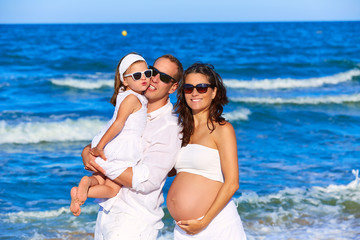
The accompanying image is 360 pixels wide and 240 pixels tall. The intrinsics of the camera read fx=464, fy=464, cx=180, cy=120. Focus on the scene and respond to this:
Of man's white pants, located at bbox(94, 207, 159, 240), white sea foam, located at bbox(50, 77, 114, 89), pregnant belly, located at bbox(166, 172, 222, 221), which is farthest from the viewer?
white sea foam, located at bbox(50, 77, 114, 89)

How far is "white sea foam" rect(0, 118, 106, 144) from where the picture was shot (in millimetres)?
11812

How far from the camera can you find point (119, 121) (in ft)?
10.8

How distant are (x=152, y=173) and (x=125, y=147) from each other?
0.89 ft

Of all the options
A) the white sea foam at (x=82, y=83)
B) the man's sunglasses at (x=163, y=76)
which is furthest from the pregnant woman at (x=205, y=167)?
the white sea foam at (x=82, y=83)

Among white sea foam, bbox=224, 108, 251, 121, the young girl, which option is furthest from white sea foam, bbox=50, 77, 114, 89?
the young girl

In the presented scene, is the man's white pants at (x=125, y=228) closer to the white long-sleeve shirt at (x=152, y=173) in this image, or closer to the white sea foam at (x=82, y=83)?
the white long-sleeve shirt at (x=152, y=173)

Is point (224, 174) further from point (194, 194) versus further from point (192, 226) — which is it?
point (192, 226)

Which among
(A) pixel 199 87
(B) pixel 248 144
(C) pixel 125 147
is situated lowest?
(B) pixel 248 144

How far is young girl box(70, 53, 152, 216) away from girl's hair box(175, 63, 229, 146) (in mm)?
271

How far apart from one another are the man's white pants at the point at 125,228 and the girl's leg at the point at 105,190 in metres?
0.15

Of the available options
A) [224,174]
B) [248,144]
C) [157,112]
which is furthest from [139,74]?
[248,144]

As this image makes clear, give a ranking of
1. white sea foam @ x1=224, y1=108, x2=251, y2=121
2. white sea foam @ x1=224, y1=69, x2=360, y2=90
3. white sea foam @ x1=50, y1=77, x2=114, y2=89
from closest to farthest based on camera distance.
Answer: white sea foam @ x1=224, y1=108, x2=251, y2=121 < white sea foam @ x1=50, y1=77, x2=114, y2=89 < white sea foam @ x1=224, y1=69, x2=360, y2=90

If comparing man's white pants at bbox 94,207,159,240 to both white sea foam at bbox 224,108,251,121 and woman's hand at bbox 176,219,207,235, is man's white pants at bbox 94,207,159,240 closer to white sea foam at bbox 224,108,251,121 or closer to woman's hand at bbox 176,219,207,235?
woman's hand at bbox 176,219,207,235

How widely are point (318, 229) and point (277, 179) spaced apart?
238 centimetres
